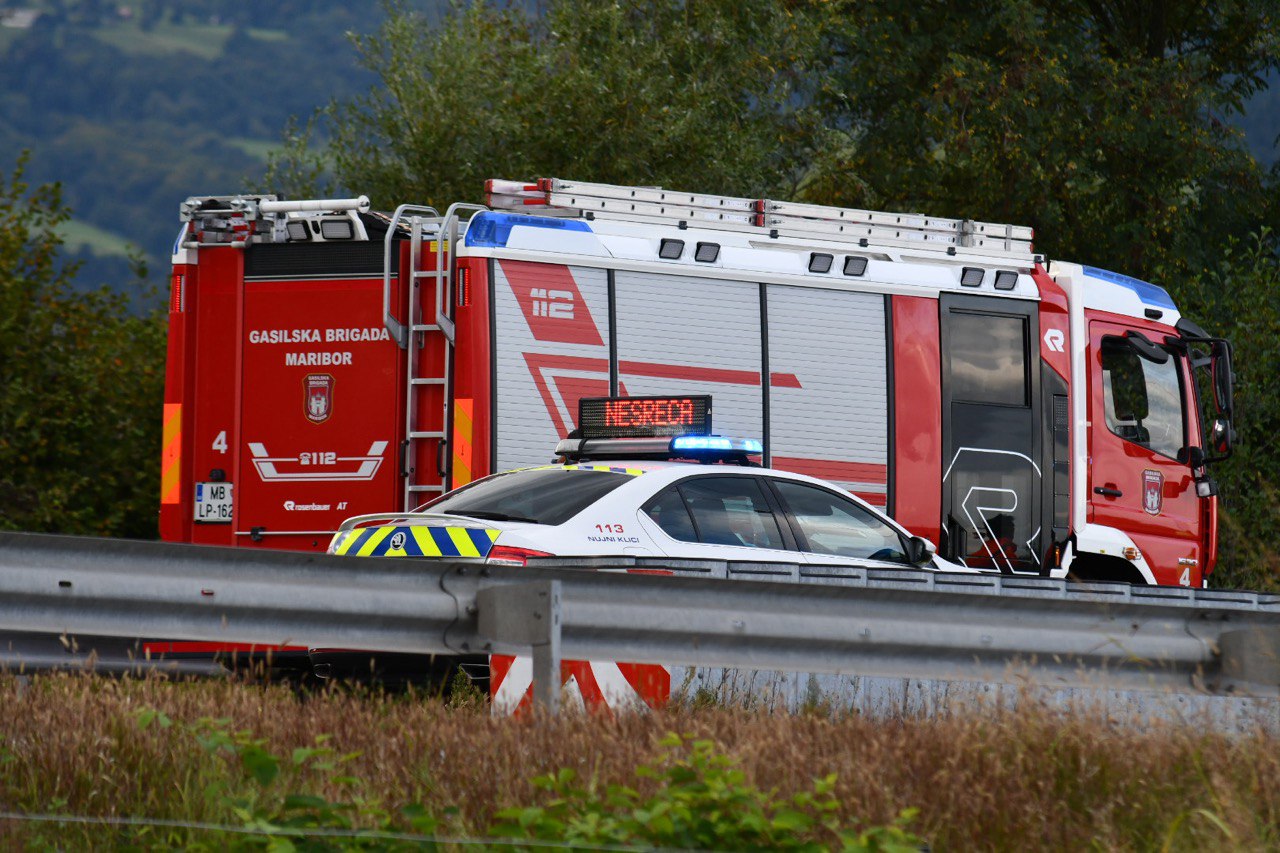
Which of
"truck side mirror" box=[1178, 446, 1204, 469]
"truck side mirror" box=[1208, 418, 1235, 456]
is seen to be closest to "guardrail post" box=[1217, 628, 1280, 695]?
"truck side mirror" box=[1208, 418, 1235, 456]

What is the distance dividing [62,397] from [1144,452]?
32.4 feet

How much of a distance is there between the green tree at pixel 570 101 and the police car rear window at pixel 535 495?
36.3ft

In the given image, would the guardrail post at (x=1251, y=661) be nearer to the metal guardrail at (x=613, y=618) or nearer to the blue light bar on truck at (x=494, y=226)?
the metal guardrail at (x=613, y=618)

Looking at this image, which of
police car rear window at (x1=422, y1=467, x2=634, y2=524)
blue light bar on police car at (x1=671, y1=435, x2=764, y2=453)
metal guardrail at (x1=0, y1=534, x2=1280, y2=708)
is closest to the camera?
metal guardrail at (x1=0, y1=534, x2=1280, y2=708)

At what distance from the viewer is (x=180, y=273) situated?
11742 millimetres

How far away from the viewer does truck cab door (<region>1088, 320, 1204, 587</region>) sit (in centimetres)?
1353

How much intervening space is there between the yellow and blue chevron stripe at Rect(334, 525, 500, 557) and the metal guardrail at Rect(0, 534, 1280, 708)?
2.77 metres

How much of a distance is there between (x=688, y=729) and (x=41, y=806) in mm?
1839

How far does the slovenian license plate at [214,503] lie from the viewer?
11.5 metres

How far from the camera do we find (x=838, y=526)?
29.9ft

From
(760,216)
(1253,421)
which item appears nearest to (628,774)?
(760,216)

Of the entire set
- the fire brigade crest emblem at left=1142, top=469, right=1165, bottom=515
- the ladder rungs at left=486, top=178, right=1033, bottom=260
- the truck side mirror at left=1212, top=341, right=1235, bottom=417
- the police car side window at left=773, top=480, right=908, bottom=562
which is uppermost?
the ladder rungs at left=486, top=178, right=1033, bottom=260

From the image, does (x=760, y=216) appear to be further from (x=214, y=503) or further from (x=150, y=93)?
(x=150, y=93)

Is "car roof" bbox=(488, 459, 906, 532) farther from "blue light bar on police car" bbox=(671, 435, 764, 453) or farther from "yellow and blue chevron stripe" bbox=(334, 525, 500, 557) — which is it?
"yellow and blue chevron stripe" bbox=(334, 525, 500, 557)
